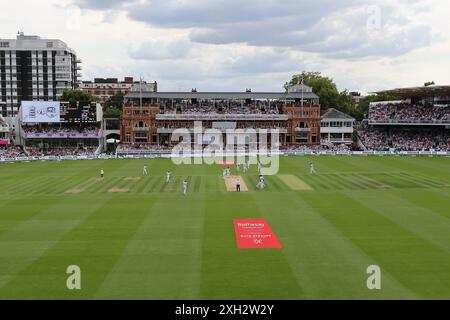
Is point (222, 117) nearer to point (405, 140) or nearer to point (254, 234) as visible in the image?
point (405, 140)

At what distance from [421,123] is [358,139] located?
10.6m

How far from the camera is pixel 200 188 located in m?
38.2

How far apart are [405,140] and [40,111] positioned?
55.2 metres

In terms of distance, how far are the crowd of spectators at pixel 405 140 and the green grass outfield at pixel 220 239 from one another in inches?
1374

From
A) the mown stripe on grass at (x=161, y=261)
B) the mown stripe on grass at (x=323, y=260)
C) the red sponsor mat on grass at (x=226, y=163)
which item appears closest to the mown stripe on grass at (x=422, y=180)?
the mown stripe on grass at (x=323, y=260)

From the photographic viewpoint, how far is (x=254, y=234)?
2292cm

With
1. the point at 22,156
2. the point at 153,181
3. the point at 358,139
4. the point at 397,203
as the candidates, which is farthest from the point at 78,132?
the point at 397,203

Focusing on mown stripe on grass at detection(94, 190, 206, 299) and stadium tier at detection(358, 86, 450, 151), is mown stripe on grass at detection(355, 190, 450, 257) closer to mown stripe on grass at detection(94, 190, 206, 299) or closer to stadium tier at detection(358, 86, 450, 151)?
mown stripe on grass at detection(94, 190, 206, 299)

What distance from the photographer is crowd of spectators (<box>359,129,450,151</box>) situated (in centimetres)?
7544

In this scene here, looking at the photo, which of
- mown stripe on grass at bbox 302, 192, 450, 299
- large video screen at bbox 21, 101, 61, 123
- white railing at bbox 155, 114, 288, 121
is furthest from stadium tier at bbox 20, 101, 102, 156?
mown stripe on grass at bbox 302, 192, 450, 299

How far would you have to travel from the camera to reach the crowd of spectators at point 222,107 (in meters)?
84.4

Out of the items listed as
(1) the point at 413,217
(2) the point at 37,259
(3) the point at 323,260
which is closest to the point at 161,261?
(2) the point at 37,259

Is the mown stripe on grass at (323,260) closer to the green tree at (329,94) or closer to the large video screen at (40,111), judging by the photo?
the large video screen at (40,111)

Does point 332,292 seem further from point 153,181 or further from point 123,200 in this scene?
point 153,181
